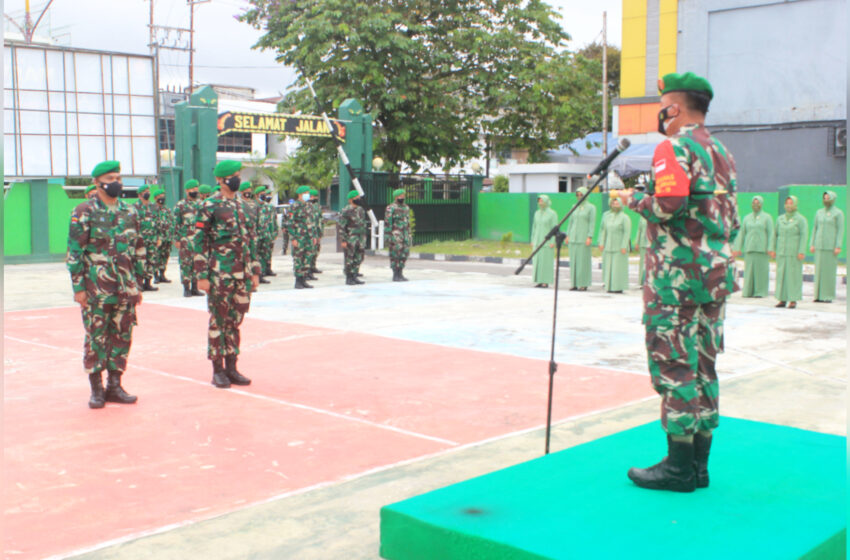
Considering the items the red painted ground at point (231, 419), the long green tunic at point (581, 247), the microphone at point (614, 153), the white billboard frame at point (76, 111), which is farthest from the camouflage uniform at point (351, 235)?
the microphone at point (614, 153)

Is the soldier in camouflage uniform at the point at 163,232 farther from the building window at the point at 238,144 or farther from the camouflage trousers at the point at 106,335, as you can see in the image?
the building window at the point at 238,144

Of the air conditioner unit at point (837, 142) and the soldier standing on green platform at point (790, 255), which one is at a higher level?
the air conditioner unit at point (837, 142)

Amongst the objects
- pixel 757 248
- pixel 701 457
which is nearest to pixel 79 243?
pixel 701 457

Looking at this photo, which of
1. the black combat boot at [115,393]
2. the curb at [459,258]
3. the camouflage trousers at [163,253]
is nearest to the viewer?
the black combat boot at [115,393]

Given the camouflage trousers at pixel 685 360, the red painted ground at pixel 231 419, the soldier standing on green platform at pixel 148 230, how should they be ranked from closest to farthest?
the camouflage trousers at pixel 685 360, the red painted ground at pixel 231 419, the soldier standing on green platform at pixel 148 230

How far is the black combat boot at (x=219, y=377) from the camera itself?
24.2ft

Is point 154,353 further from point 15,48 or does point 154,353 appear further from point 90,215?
point 15,48

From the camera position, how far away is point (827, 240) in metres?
13.6

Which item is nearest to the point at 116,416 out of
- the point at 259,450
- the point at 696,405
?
the point at 259,450

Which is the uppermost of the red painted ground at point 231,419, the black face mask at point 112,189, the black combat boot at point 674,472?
the black face mask at point 112,189

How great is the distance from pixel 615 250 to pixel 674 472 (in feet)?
38.9

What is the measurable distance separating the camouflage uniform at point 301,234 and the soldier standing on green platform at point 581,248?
4705mm

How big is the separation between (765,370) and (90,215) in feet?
19.9

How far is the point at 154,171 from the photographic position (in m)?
25.1
